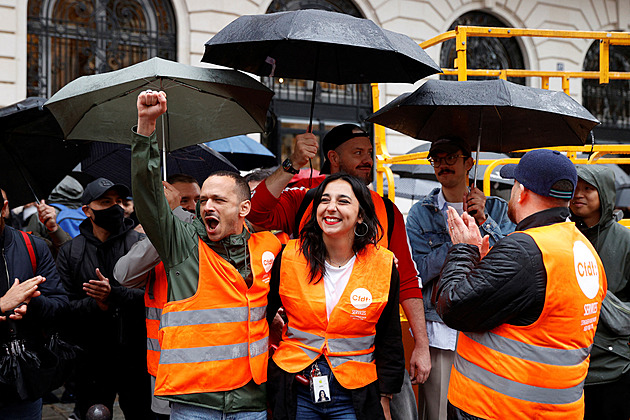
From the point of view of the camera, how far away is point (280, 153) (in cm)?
1361

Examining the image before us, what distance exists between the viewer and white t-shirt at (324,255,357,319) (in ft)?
10.2

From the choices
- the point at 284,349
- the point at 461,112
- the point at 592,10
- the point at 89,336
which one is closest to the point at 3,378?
the point at 89,336

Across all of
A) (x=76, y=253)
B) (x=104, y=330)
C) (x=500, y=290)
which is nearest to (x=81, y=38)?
(x=76, y=253)

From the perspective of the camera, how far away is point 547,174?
2.93 meters

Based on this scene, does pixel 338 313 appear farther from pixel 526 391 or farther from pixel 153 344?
pixel 153 344

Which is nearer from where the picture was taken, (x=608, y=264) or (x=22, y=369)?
(x=22, y=369)

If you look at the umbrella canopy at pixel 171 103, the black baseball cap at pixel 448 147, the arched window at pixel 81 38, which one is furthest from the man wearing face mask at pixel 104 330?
the arched window at pixel 81 38

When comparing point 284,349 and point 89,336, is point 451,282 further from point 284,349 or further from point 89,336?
point 89,336

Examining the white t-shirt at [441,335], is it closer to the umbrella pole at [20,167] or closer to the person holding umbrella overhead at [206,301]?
the person holding umbrella overhead at [206,301]

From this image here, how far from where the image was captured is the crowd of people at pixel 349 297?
2822 millimetres

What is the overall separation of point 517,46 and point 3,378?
49.3ft

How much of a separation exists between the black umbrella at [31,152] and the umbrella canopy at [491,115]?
2.30 m

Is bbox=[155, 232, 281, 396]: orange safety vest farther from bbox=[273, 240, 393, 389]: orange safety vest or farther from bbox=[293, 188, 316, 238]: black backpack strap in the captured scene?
bbox=[293, 188, 316, 238]: black backpack strap

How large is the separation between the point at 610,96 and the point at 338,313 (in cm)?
1626
